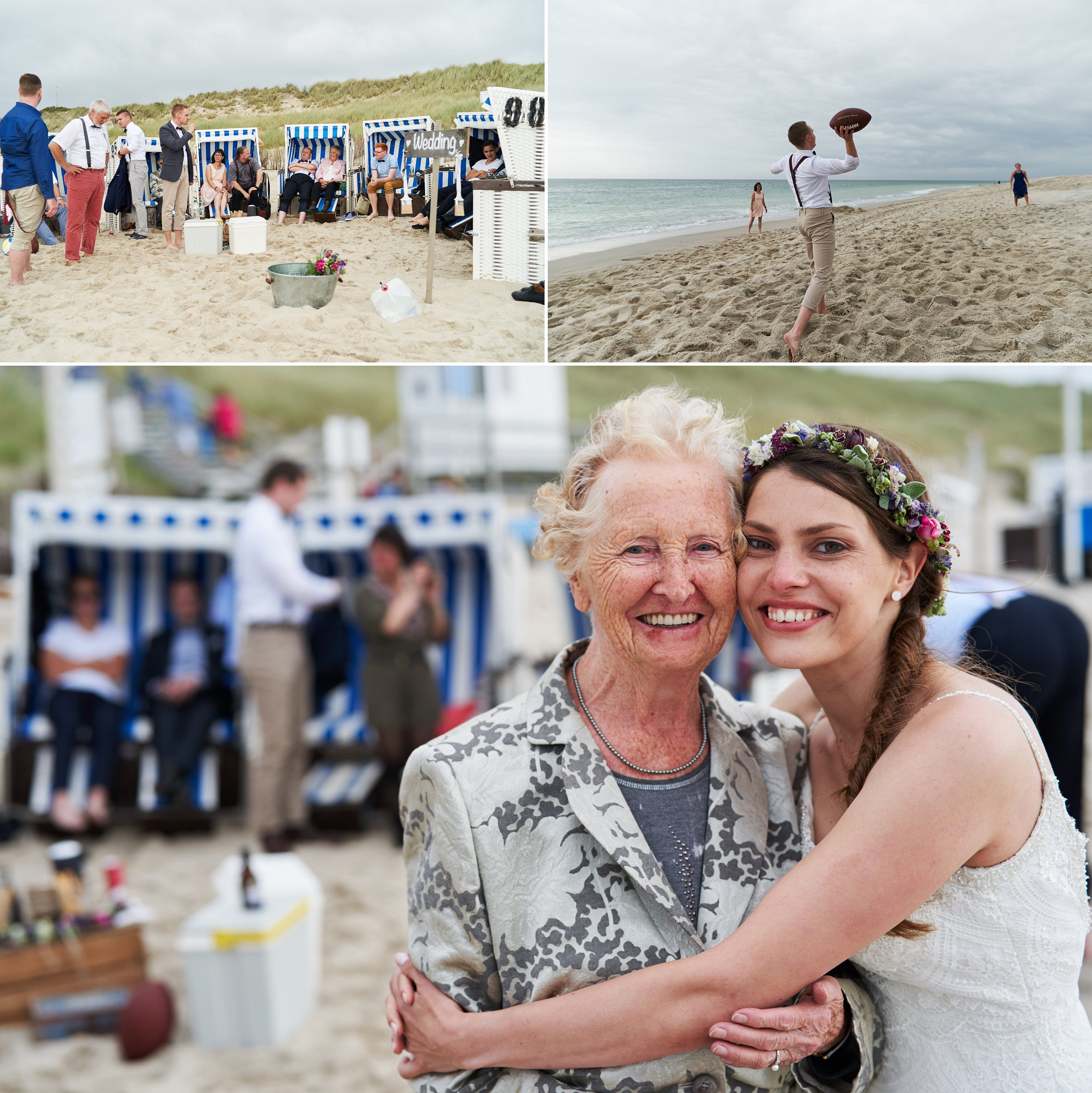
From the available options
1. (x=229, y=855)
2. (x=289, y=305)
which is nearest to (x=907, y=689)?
(x=229, y=855)

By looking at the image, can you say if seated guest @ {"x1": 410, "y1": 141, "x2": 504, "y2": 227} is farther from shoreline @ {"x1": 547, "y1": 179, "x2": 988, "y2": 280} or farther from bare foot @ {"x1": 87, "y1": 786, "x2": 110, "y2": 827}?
bare foot @ {"x1": 87, "y1": 786, "x2": 110, "y2": 827}

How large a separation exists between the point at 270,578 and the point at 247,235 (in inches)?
196

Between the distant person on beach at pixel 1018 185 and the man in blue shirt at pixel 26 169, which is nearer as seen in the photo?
the man in blue shirt at pixel 26 169

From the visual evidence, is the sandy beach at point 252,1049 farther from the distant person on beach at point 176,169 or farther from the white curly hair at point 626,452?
the distant person on beach at point 176,169

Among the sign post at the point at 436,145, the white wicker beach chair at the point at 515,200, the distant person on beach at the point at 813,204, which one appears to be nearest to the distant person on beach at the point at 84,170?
the sign post at the point at 436,145

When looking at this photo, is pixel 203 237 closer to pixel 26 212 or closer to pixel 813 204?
pixel 26 212

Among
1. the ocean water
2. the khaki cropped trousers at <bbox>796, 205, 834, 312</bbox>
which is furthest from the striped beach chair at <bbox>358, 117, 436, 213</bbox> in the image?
the khaki cropped trousers at <bbox>796, 205, 834, 312</bbox>

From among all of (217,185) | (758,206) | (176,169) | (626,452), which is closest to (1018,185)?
(758,206)

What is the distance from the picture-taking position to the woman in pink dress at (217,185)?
29.1 ft

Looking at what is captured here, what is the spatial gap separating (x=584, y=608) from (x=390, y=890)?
3.85 meters

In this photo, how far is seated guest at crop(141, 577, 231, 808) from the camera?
17.9ft

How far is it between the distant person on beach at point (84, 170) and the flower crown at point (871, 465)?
8.93m

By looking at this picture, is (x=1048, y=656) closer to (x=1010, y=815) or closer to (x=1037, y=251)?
(x=1010, y=815)

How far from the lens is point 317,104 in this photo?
909 centimetres
